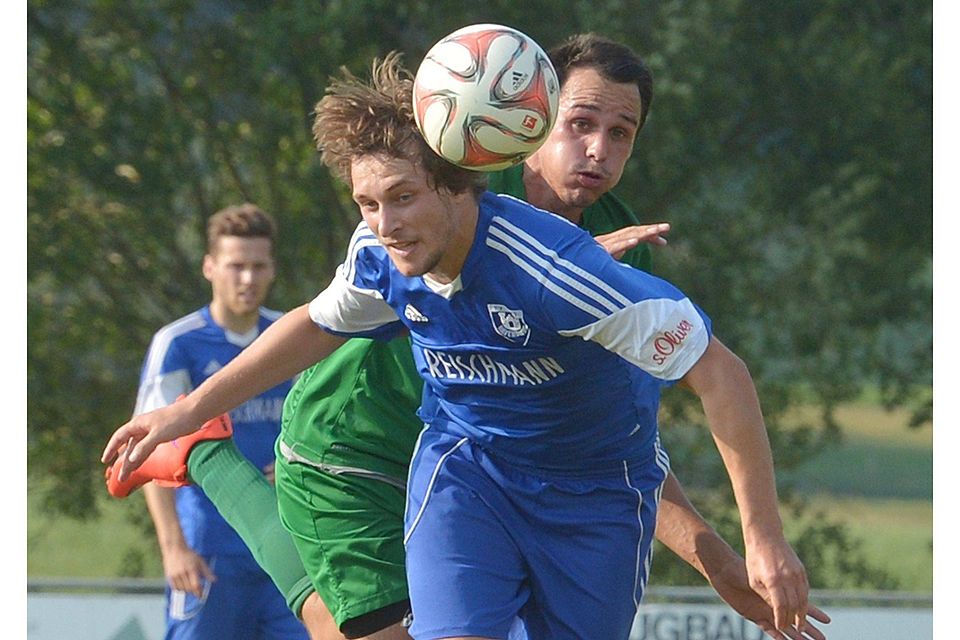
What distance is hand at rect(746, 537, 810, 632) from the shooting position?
3279 mm

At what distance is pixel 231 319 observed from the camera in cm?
642

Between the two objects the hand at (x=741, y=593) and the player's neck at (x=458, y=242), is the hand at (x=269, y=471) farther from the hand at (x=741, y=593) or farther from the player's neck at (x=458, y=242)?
the player's neck at (x=458, y=242)

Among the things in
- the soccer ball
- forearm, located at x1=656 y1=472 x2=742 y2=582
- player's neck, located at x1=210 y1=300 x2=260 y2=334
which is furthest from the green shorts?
player's neck, located at x1=210 y1=300 x2=260 y2=334

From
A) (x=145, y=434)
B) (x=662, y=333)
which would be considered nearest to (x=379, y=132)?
(x=662, y=333)

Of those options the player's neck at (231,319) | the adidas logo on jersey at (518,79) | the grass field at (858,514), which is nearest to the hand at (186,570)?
the player's neck at (231,319)

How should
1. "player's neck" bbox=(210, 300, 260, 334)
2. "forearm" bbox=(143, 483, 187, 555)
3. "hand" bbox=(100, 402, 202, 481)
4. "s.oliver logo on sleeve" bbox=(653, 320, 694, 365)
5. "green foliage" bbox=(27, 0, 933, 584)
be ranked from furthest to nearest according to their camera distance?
"green foliage" bbox=(27, 0, 933, 584), "player's neck" bbox=(210, 300, 260, 334), "forearm" bbox=(143, 483, 187, 555), "hand" bbox=(100, 402, 202, 481), "s.oliver logo on sleeve" bbox=(653, 320, 694, 365)

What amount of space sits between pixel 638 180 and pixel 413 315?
6.47 metres

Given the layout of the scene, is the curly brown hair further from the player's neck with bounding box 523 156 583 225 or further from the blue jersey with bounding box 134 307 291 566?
the blue jersey with bounding box 134 307 291 566

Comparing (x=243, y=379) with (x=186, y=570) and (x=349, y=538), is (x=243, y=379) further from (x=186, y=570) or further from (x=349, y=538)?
(x=186, y=570)

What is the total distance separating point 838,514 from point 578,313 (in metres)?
7.72

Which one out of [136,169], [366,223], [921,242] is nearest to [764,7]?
[921,242]

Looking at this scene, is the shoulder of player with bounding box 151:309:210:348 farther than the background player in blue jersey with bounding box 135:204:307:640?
Yes

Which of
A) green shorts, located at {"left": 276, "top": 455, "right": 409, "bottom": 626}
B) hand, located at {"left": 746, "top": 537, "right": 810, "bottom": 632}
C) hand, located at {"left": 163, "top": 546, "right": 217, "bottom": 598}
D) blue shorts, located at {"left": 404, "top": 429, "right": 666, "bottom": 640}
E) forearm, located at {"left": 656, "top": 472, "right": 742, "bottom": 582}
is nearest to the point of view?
hand, located at {"left": 746, "top": 537, "right": 810, "bottom": 632}

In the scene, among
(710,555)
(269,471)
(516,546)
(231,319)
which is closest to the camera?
(516,546)
